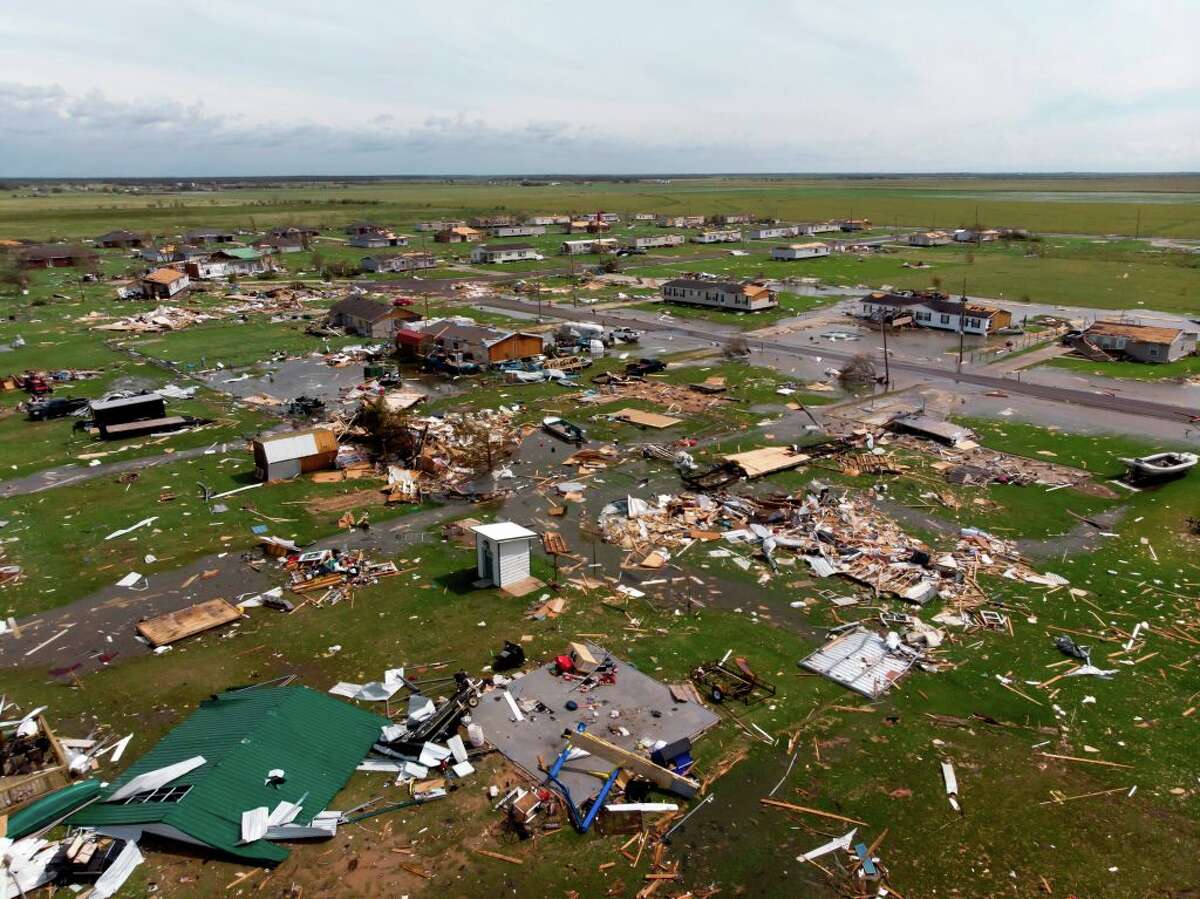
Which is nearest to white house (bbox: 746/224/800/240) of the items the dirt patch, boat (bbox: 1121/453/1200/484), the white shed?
boat (bbox: 1121/453/1200/484)

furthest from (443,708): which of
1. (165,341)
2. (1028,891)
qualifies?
(165,341)

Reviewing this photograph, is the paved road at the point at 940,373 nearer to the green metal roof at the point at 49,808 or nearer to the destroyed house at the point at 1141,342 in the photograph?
the destroyed house at the point at 1141,342

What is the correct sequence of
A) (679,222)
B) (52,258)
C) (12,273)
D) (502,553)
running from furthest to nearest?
(679,222) → (52,258) → (12,273) → (502,553)

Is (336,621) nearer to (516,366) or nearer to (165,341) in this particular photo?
(516,366)

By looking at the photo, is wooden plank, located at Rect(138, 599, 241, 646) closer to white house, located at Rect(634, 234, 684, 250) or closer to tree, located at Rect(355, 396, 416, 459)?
tree, located at Rect(355, 396, 416, 459)

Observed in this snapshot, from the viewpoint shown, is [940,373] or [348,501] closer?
[348,501]

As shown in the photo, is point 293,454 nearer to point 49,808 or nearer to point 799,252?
point 49,808

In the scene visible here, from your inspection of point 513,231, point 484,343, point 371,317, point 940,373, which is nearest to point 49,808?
point 484,343
